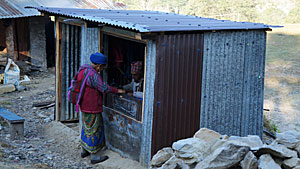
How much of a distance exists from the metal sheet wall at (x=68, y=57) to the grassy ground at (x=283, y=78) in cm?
642

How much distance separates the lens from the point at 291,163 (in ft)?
15.2

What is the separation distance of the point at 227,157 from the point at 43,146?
165 inches

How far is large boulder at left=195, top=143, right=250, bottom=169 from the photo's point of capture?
4.63 m

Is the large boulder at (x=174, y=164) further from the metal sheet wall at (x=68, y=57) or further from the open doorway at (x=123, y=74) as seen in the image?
the metal sheet wall at (x=68, y=57)

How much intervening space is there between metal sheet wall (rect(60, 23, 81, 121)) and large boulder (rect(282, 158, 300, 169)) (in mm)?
5525

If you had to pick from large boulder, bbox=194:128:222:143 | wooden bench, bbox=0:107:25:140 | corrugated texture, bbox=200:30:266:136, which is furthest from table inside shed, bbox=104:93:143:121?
wooden bench, bbox=0:107:25:140

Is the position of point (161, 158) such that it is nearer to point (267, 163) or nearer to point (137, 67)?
point (267, 163)

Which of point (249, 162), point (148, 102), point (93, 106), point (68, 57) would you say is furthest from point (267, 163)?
point (68, 57)

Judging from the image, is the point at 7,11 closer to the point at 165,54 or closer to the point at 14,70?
the point at 14,70

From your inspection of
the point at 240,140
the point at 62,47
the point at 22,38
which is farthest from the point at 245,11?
the point at 240,140

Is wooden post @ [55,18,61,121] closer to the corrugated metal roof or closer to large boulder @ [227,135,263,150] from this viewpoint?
large boulder @ [227,135,263,150]

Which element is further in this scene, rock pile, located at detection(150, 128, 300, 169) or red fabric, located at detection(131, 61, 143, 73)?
red fabric, located at detection(131, 61, 143, 73)

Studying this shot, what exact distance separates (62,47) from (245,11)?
36638mm

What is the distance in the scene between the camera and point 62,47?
8812 millimetres
